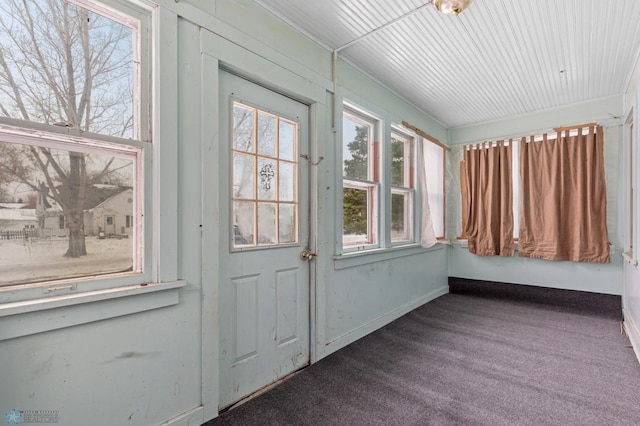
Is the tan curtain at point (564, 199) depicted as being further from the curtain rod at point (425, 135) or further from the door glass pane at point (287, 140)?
the door glass pane at point (287, 140)

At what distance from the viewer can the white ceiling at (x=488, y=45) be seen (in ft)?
6.73

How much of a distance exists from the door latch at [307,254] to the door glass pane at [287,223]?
0.13 meters

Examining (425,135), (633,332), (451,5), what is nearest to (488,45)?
(451,5)

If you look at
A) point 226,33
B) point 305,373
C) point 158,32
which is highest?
point 226,33

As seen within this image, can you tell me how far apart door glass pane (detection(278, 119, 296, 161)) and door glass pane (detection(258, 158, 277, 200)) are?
0.13 m

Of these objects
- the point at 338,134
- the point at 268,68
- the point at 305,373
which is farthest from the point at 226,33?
the point at 305,373

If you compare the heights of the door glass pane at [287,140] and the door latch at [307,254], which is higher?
the door glass pane at [287,140]

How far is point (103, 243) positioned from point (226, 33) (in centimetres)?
140

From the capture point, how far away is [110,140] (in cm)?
139

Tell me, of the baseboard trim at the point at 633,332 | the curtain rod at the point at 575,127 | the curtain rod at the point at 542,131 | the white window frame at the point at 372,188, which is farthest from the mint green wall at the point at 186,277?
the curtain rod at the point at 575,127

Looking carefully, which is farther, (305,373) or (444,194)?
(444,194)

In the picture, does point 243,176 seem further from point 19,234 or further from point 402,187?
point 402,187

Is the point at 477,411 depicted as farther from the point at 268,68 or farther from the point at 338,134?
the point at 268,68

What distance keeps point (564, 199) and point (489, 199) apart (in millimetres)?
840
